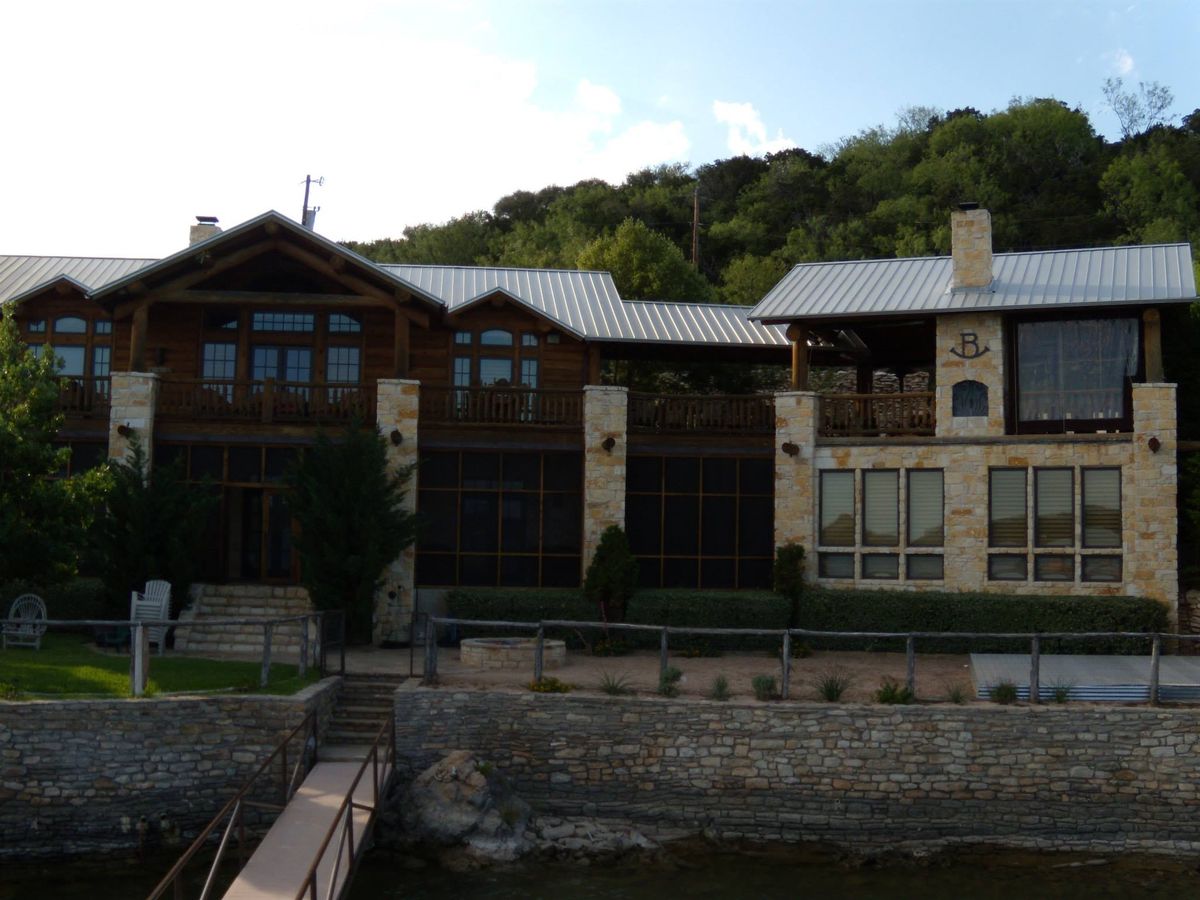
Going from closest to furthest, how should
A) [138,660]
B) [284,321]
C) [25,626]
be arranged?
[138,660]
[25,626]
[284,321]

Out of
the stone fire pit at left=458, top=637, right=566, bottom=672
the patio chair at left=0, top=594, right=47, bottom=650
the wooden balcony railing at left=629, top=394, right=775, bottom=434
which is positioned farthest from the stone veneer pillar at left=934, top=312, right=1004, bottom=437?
the patio chair at left=0, top=594, right=47, bottom=650

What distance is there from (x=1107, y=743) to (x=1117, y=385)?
8.49m

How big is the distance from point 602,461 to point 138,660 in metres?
9.99

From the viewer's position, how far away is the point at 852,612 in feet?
72.7

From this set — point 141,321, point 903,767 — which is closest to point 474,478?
point 141,321

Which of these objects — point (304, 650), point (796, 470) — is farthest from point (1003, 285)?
point (304, 650)

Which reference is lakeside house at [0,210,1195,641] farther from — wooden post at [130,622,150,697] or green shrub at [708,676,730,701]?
green shrub at [708,676,730,701]

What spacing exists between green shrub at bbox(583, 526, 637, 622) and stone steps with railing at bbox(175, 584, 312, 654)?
17.3ft

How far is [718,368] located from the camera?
112 feet

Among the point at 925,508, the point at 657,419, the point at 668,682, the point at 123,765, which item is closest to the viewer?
the point at 123,765

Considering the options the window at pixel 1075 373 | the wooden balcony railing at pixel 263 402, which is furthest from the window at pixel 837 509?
the wooden balcony railing at pixel 263 402

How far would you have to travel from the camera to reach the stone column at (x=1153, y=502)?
21.5 m

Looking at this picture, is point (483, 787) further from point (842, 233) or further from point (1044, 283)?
point (842, 233)

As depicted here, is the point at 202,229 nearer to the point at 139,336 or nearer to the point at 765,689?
the point at 139,336
